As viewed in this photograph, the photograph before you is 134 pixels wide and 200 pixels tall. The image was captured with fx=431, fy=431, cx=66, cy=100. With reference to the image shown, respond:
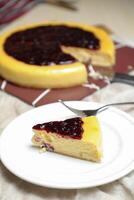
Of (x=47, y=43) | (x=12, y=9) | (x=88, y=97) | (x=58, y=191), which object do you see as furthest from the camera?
(x=12, y=9)

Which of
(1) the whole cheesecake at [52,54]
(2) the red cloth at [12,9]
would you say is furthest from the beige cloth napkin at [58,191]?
(2) the red cloth at [12,9]

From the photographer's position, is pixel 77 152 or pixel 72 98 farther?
pixel 72 98

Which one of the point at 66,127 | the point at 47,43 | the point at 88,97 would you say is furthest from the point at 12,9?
the point at 66,127

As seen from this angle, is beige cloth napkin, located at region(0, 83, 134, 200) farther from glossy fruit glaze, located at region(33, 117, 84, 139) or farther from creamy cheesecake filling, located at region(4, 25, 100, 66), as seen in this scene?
creamy cheesecake filling, located at region(4, 25, 100, 66)

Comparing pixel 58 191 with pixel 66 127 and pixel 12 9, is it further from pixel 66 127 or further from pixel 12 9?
pixel 12 9

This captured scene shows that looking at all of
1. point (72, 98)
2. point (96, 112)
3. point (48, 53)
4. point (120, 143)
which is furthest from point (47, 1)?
point (120, 143)

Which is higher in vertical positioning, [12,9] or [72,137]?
[72,137]

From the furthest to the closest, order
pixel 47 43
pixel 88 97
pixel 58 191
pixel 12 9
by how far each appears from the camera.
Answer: pixel 12 9, pixel 47 43, pixel 88 97, pixel 58 191

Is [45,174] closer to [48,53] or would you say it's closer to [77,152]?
[77,152]

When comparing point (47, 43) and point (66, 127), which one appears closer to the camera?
point (66, 127)
